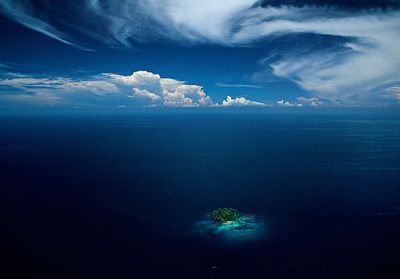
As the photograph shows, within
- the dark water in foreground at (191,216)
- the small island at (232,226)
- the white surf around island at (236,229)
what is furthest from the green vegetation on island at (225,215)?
the dark water in foreground at (191,216)

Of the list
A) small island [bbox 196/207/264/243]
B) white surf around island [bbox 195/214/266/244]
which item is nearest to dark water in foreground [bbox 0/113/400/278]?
white surf around island [bbox 195/214/266/244]

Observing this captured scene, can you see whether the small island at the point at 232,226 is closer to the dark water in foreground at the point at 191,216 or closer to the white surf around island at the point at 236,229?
the white surf around island at the point at 236,229

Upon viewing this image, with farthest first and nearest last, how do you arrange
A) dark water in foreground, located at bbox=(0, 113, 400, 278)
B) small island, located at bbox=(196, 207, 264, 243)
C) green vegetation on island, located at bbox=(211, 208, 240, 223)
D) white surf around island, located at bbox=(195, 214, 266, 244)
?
green vegetation on island, located at bbox=(211, 208, 240, 223)
small island, located at bbox=(196, 207, 264, 243)
white surf around island, located at bbox=(195, 214, 266, 244)
dark water in foreground, located at bbox=(0, 113, 400, 278)

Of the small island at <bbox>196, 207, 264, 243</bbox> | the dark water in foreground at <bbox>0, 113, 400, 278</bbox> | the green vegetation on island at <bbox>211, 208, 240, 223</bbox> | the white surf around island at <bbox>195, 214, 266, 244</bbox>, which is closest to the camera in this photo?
the dark water in foreground at <bbox>0, 113, 400, 278</bbox>

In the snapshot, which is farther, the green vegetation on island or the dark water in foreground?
the green vegetation on island

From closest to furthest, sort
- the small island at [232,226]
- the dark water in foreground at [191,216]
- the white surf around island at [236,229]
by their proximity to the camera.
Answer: the dark water in foreground at [191,216] → the white surf around island at [236,229] → the small island at [232,226]

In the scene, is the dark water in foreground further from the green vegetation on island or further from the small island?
the green vegetation on island

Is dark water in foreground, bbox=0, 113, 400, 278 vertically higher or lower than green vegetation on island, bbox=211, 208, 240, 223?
lower

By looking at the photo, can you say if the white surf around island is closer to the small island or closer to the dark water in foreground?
the small island
